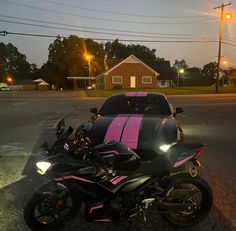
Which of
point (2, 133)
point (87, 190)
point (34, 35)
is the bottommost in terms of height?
point (2, 133)

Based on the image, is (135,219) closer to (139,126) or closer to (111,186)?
(111,186)

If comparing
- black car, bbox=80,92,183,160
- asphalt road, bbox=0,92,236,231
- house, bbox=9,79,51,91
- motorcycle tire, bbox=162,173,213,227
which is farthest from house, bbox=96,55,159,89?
motorcycle tire, bbox=162,173,213,227

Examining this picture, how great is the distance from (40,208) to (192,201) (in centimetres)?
177

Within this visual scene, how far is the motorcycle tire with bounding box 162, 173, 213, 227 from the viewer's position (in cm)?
427

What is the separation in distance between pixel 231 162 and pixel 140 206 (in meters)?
4.17

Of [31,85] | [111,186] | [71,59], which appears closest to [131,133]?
[111,186]

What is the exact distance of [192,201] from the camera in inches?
174

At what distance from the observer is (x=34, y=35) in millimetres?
40125

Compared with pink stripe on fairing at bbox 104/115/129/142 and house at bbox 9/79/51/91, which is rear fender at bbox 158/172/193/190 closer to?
pink stripe on fairing at bbox 104/115/129/142

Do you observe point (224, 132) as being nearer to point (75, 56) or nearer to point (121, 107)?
point (121, 107)

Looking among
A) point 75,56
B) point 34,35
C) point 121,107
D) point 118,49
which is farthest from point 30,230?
point 118,49

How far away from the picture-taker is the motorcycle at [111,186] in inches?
158

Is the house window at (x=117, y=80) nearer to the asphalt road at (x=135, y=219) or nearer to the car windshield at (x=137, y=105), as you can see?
the asphalt road at (x=135, y=219)

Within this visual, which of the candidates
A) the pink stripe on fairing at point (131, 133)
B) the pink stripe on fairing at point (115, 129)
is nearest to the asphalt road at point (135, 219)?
the pink stripe on fairing at point (131, 133)
